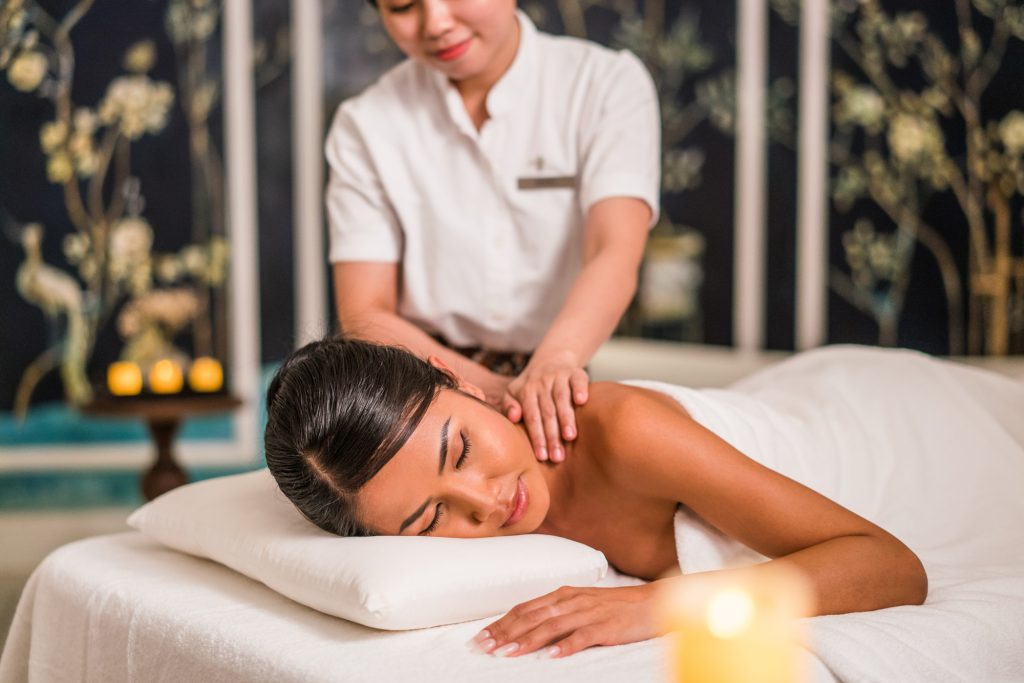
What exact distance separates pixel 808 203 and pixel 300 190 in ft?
6.73

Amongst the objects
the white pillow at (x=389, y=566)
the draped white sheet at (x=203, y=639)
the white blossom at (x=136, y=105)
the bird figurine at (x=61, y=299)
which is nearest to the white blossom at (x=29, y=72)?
the white blossom at (x=136, y=105)

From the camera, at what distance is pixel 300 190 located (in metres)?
4.80

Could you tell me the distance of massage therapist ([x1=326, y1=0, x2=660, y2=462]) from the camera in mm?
2152

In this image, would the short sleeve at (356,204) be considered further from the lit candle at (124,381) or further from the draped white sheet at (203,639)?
the lit candle at (124,381)

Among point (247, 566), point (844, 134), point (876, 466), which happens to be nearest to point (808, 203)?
point (844, 134)

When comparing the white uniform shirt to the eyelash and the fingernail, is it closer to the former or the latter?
the eyelash

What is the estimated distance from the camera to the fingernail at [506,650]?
1.36 m

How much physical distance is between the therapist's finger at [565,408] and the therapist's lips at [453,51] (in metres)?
0.65

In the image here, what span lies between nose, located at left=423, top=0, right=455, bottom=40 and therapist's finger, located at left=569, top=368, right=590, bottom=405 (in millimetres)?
650

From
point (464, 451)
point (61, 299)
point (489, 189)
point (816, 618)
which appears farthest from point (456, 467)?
point (61, 299)

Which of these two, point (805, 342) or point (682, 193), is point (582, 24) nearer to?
point (682, 193)

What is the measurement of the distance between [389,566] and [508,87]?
1.10 meters

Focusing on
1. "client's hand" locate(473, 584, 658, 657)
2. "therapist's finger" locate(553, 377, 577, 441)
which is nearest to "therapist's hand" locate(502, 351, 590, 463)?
"therapist's finger" locate(553, 377, 577, 441)

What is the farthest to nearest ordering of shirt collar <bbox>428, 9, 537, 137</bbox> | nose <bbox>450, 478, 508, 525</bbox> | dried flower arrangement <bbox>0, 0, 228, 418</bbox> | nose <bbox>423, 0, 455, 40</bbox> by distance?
dried flower arrangement <bbox>0, 0, 228, 418</bbox>, shirt collar <bbox>428, 9, 537, 137</bbox>, nose <bbox>423, 0, 455, 40</bbox>, nose <bbox>450, 478, 508, 525</bbox>
